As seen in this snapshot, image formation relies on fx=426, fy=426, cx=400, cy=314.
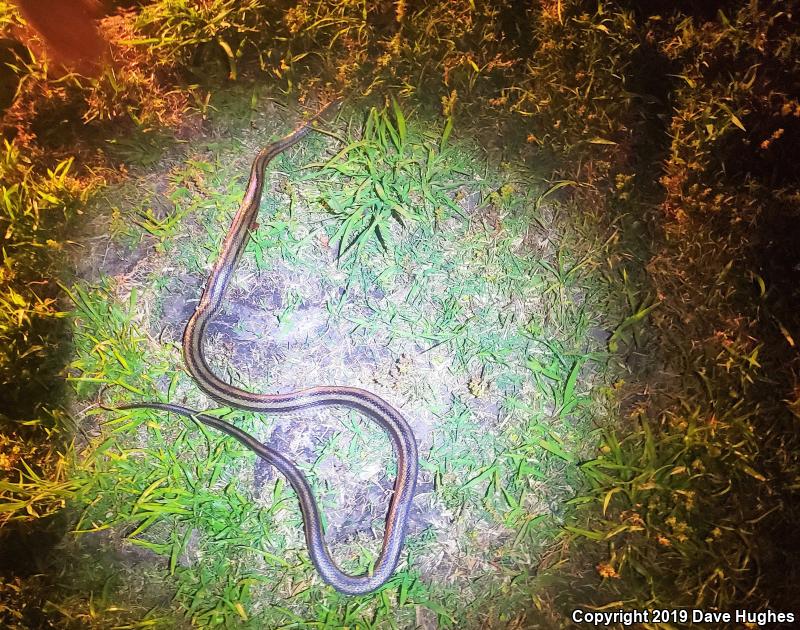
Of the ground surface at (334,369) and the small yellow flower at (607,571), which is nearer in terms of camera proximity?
the small yellow flower at (607,571)

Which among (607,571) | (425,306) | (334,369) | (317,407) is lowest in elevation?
(607,571)

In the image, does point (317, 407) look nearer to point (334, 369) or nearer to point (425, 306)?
point (334, 369)

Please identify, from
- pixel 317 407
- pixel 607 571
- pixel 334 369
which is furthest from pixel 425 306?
pixel 607 571

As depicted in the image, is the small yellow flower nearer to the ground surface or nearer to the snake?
the ground surface

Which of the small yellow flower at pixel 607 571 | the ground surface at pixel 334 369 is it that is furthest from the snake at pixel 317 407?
the small yellow flower at pixel 607 571

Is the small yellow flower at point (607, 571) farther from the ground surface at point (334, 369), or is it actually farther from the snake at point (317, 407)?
the snake at point (317, 407)

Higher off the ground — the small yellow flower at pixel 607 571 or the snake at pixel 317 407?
the snake at pixel 317 407

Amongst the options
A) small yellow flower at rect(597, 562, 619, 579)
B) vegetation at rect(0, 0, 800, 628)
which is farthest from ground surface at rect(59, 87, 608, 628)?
small yellow flower at rect(597, 562, 619, 579)

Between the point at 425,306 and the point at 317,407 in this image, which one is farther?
the point at 425,306
